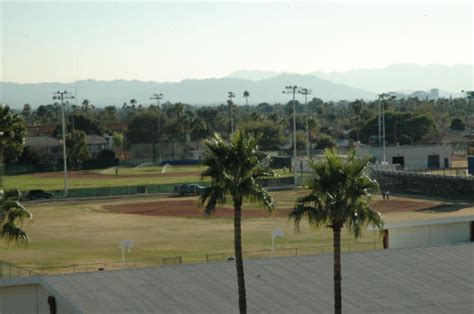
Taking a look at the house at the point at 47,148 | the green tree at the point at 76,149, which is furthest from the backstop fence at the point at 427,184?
the house at the point at 47,148

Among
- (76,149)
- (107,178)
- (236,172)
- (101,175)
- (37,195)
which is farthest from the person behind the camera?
(76,149)

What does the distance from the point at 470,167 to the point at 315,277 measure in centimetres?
7188

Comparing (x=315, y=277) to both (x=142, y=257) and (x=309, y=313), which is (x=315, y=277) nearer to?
(x=309, y=313)

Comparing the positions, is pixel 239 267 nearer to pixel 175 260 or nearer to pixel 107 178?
pixel 175 260

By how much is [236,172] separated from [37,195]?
64862 mm

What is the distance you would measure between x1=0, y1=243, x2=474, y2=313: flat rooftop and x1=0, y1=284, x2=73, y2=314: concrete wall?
1.35ft

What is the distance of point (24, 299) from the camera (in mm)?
32594

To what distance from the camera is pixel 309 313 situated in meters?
31.1

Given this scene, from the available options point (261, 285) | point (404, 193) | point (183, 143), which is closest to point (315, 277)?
point (261, 285)

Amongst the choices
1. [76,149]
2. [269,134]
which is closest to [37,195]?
[76,149]

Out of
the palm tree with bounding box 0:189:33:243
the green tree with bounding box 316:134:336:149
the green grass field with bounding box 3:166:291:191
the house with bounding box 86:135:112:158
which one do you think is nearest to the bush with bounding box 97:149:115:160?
the green grass field with bounding box 3:166:291:191

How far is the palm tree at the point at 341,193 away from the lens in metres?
28.0

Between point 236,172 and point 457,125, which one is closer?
point 236,172

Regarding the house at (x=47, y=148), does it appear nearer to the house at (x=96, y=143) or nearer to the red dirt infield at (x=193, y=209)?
the house at (x=96, y=143)
